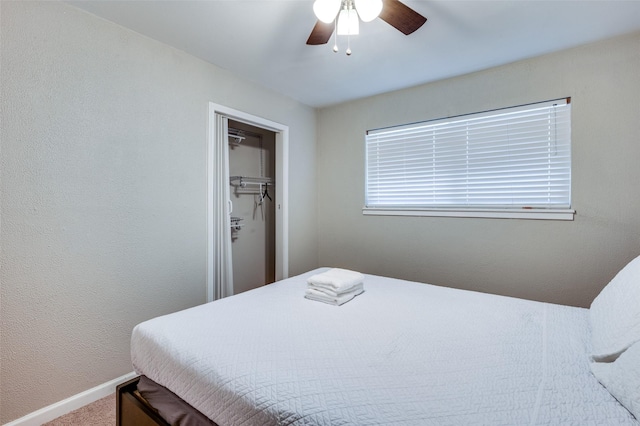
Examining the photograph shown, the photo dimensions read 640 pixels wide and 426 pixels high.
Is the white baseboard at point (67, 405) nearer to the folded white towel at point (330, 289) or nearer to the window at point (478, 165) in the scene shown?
the folded white towel at point (330, 289)

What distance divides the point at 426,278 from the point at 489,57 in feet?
6.37

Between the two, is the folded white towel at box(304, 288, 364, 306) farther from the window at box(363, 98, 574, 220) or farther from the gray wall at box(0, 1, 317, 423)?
the window at box(363, 98, 574, 220)

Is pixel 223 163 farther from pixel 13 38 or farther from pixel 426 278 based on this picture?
pixel 426 278

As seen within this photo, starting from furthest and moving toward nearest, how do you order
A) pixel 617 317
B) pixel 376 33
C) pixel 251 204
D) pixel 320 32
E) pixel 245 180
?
pixel 251 204, pixel 245 180, pixel 376 33, pixel 320 32, pixel 617 317

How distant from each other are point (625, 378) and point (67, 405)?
2.60 m

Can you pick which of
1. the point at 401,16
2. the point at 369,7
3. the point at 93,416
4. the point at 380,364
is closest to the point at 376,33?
the point at 401,16

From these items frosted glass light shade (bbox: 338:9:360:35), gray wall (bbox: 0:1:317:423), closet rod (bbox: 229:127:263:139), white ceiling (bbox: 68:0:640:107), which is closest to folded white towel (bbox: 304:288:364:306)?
gray wall (bbox: 0:1:317:423)

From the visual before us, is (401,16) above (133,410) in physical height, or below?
above

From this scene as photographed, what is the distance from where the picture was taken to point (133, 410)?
125 cm

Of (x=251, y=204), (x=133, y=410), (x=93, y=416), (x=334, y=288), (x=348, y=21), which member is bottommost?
(x=93, y=416)

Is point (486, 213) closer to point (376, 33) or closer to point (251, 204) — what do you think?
point (376, 33)

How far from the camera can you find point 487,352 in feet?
3.82

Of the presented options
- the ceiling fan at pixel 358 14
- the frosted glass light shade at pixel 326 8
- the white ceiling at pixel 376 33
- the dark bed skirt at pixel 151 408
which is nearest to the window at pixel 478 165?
the white ceiling at pixel 376 33

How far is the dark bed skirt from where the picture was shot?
1.07 meters
